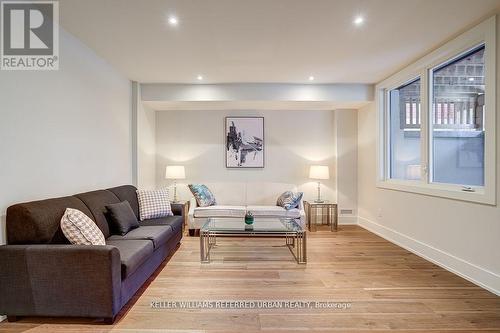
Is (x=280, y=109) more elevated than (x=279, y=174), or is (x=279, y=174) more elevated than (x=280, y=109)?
(x=280, y=109)

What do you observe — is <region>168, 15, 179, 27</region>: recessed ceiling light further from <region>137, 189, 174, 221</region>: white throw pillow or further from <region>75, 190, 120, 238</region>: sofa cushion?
<region>137, 189, 174, 221</region>: white throw pillow

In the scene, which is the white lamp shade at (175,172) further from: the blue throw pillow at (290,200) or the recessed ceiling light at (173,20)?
the recessed ceiling light at (173,20)

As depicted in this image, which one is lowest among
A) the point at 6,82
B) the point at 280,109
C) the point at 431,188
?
the point at 431,188

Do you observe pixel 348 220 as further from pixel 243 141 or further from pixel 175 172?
pixel 175 172

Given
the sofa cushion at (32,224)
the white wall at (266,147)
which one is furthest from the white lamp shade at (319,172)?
the sofa cushion at (32,224)

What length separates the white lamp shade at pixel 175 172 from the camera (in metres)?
4.98

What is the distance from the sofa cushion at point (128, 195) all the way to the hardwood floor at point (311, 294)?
3.02ft

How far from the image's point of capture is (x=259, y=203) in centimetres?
527

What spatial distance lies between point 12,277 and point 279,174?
4.24 metres

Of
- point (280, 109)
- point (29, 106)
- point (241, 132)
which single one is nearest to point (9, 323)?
point (29, 106)

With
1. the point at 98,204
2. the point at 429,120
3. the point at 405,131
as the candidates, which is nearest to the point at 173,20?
the point at 98,204

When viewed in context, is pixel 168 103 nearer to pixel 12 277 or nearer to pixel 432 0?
pixel 12 277

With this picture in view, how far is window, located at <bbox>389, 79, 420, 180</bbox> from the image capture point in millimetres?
3769

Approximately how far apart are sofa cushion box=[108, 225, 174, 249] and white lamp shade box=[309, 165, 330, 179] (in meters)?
2.88
